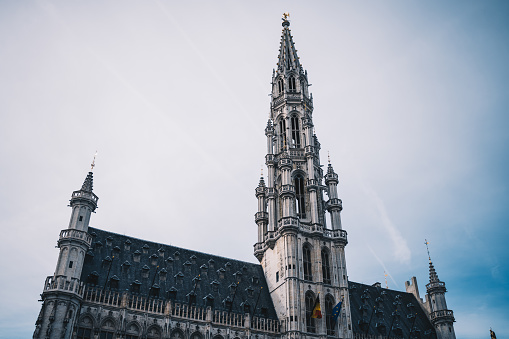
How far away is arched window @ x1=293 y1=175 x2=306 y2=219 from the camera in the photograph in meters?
73.1

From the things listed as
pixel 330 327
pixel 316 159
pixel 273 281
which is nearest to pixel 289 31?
pixel 316 159

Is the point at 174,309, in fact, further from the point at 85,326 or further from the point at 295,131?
the point at 295,131

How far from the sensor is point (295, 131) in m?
80.4

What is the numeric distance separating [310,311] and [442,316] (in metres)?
27.6

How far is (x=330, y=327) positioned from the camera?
62.6 meters

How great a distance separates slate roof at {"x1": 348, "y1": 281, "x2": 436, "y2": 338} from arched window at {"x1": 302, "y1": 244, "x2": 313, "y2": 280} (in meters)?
11.1

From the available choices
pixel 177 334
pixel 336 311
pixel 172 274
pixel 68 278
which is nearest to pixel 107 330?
pixel 68 278

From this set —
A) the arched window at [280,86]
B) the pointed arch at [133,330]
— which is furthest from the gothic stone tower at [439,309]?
the pointed arch at [133,330]

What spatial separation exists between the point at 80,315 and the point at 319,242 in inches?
1355

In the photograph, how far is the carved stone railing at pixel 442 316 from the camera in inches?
2980

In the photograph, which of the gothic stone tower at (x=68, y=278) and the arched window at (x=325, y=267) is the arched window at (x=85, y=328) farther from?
the arched window at (x=325, y=267)

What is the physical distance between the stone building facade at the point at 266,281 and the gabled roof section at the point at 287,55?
23.9 inches

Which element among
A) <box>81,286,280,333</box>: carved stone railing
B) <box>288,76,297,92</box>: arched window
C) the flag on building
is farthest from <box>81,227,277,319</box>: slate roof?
<box>288,76,297,92</box>: arched window

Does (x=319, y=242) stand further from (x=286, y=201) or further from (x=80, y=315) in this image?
(x=80, y=315)
